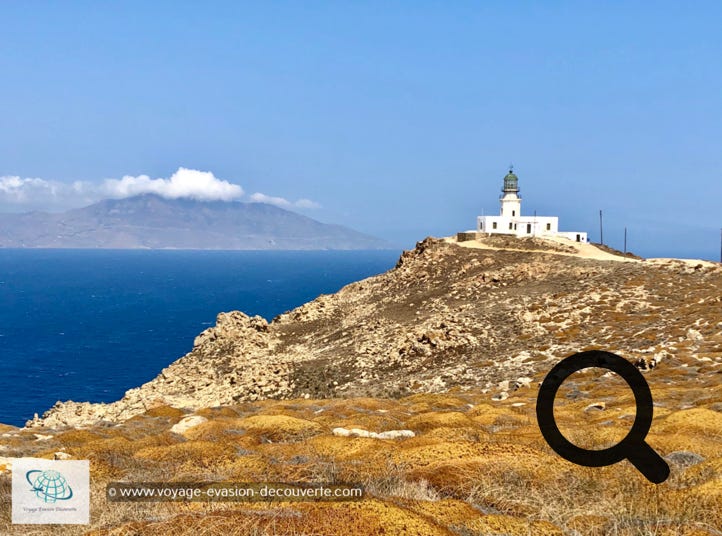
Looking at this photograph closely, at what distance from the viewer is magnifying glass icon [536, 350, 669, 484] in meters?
7.71

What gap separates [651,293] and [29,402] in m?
72.4

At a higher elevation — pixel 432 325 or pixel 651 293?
pixel 651 293

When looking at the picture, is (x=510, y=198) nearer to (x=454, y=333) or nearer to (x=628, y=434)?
(x=454, y=333)

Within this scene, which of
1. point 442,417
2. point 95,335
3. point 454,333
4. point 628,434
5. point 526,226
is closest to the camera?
point 628,434

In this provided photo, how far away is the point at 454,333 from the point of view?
43.6m

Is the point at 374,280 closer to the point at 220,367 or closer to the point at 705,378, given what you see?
the point at 220,367

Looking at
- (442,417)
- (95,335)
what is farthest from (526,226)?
(95,335)

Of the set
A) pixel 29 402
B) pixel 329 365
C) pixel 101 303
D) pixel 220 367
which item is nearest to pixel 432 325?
pixel 329 365

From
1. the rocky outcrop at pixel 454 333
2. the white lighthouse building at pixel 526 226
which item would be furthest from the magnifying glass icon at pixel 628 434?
the white lighthouse building at pixel 526 226

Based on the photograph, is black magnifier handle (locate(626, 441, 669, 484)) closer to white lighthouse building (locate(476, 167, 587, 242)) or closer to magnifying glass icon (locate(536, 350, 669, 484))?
magnifying glass icon (locate(536, 350, 669, 484))

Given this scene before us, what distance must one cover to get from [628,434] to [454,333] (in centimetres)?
3435

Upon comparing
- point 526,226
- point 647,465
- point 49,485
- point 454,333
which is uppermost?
point 526,226

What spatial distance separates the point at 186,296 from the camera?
185 m

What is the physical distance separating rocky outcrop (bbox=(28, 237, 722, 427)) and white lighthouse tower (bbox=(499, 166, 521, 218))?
91.4 ft
